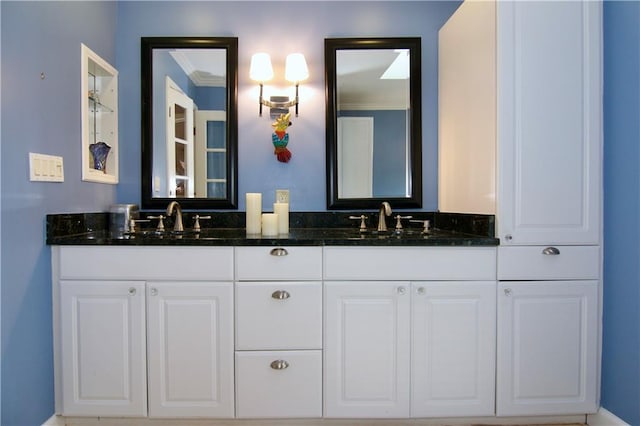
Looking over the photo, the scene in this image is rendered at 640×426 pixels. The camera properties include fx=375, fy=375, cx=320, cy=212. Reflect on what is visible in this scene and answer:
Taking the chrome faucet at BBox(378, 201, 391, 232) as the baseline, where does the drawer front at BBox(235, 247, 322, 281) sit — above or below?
below

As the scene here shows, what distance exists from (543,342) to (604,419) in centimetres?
43

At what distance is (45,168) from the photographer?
4.93 feet

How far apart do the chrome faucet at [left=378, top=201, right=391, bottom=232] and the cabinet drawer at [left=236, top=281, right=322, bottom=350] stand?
1.97 feet

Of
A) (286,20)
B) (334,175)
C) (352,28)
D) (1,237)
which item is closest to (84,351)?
→ (1,237)

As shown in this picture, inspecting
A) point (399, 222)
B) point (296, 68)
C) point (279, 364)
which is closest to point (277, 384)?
point (279, 364)

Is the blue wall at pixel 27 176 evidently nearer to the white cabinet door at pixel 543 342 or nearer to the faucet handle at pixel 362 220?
the faucet handle at pixel 362 220

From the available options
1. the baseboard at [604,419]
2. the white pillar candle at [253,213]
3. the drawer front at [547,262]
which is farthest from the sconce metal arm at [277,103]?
the baseboard at [604,419]

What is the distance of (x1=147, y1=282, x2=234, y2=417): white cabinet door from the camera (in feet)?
5.12

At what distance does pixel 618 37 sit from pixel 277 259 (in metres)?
1.70

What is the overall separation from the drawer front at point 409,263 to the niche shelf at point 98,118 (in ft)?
4.13

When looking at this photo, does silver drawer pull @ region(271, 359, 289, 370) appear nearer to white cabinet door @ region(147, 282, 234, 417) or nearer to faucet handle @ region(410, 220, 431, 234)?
white cabinet door @ region(147, 282, 234, 417)

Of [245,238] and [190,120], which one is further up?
[190,120]

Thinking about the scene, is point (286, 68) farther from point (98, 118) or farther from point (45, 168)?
point (45, 168)

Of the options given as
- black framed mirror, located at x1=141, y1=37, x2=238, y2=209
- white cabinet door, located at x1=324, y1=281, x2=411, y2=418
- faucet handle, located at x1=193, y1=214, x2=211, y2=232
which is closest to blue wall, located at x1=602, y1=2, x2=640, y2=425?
white cabinet door, located at x1=324, y1=281, x2=411, y2=418
